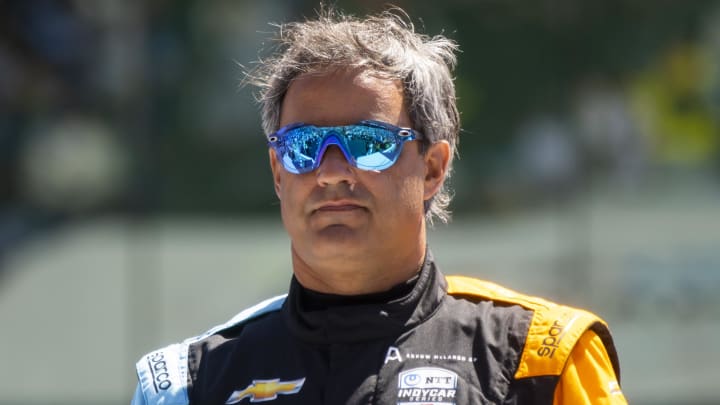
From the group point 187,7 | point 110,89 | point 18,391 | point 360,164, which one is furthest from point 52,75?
point 360,164

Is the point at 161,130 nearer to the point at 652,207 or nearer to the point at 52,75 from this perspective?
the point at 52,75

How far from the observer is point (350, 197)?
2500 mm

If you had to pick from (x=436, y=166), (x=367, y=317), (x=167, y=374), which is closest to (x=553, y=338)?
(x=367, y=317)

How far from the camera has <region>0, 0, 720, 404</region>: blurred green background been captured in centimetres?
772

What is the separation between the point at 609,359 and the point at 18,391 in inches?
237

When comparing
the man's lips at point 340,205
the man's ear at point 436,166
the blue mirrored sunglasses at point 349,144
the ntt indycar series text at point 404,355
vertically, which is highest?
the blue mirrored sunglasses at point 349,144

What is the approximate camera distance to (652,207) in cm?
804

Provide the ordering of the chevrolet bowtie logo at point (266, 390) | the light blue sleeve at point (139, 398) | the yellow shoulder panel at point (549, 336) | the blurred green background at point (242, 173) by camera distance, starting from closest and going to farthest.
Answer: the yellow shoulder panel at point (549, 336) < the chevrolet bowtie logo at point (266, 390) < the light blue sleeve at point (139, 398) < the blurred green background at point (242, 173)

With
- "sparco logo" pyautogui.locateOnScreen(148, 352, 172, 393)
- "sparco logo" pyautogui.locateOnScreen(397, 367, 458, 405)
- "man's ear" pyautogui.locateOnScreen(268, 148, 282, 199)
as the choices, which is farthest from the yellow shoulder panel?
"sparco logo" pyautogui.locateOnScreen(148, 352, 172, 393)

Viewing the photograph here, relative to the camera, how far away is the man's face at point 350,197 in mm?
2504

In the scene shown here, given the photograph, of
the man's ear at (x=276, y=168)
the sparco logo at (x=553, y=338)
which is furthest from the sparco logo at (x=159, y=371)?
the sparco logo at (x=553, y=338)

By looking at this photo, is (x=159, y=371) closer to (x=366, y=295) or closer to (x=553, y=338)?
(x=366, y=295)

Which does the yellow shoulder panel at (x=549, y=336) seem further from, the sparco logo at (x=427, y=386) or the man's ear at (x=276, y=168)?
the man's ear at (x=276, y=168)

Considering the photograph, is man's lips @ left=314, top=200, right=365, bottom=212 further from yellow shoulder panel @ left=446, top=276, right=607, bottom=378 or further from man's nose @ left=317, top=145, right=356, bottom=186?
yellow shoulder panel @ left=446, top=276, right=607, bottom=378
